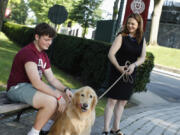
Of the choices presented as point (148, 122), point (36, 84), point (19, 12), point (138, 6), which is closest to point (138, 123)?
point (148, 122)

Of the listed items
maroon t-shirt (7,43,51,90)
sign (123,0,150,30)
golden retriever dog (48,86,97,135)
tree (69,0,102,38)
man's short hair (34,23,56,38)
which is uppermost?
tree (69,0,102,38)

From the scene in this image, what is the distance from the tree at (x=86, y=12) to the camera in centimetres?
4222

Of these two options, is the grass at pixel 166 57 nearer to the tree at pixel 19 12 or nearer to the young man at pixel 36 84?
the young man at pixel 36 84

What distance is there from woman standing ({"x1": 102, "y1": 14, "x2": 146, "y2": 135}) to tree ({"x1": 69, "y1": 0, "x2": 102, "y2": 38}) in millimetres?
38009

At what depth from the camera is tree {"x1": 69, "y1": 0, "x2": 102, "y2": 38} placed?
42219 millimetres

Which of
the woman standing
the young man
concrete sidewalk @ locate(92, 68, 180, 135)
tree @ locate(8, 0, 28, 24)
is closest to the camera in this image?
the young man

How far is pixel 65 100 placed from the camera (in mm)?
3770

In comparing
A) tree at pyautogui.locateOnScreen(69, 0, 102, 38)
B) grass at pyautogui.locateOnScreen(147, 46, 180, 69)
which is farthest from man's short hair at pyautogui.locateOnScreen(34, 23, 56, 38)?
tree at pyautogui.locateOnScreen(69, 0, 102, 38)

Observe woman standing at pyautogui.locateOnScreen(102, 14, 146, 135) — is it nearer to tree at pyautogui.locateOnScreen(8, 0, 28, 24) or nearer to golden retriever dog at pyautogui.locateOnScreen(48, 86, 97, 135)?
golden retriever dog at pyautogui.locateOnScreen(48, 86, 97, 135)

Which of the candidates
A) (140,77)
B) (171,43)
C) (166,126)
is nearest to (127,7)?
(140,77)

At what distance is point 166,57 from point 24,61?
86.7 feet

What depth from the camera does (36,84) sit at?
340 centimetres

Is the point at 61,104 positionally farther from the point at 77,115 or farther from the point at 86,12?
the point at 86,12

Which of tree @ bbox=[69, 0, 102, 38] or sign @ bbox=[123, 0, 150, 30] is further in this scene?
tree @ bbox=[69, 0, 102, 38]
